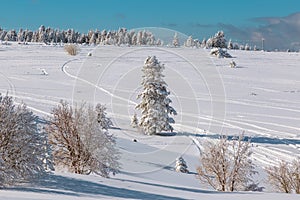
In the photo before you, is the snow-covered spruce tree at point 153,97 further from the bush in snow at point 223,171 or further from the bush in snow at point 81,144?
the bush in snow at point 81,144

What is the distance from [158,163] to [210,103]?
23.4m

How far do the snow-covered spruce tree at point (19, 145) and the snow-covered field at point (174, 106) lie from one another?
0.36 meters

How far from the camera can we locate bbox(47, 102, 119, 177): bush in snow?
14188 millimetres

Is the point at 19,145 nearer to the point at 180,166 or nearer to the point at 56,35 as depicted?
the point at 180,166

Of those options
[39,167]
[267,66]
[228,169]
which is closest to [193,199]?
[39,167]

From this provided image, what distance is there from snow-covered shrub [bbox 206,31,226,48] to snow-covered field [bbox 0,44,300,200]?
158 ft

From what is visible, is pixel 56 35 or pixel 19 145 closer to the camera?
pixel 19 145

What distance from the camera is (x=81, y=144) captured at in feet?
47.4

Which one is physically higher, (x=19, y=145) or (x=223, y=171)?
(x=19, y=145)

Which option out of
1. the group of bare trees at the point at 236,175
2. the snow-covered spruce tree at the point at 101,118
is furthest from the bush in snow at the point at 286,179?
the snow-covered spruce tree at the point at 101,118

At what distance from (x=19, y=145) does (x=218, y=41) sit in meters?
131

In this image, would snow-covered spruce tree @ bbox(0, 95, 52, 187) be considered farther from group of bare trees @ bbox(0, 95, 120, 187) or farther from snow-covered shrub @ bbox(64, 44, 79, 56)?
snow-covered shrub @ bbox(64, 44, 79, 56)

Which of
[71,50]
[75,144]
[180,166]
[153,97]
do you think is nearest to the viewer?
[75,144]

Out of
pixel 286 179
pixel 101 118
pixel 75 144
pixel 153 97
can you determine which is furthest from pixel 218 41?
pixel 75 144
